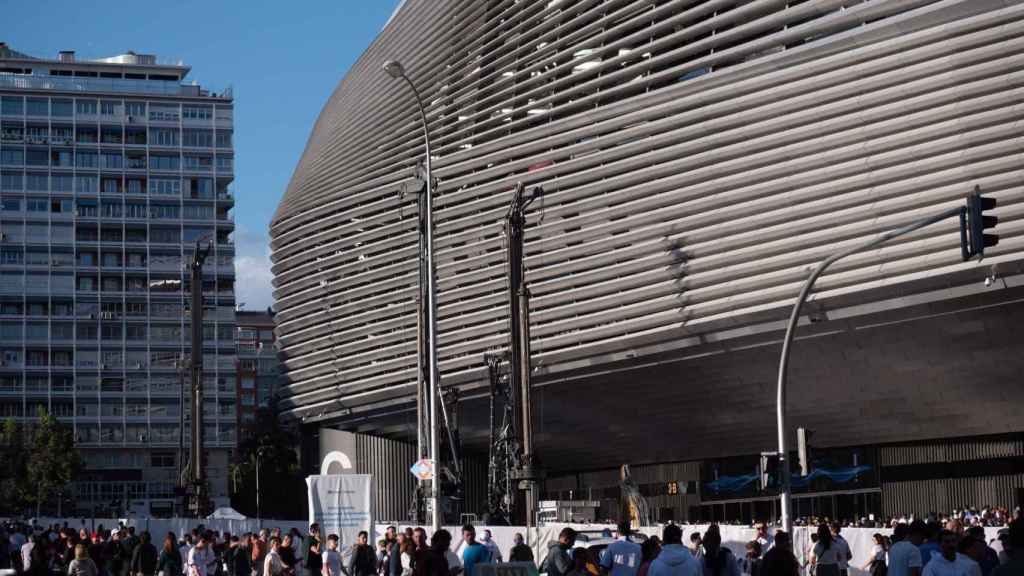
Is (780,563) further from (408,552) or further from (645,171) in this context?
(645,171)

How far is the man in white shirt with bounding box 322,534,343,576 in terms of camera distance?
21266 millimetres

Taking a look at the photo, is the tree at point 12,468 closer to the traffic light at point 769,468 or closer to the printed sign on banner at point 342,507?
the printed sign on banner at point 342,507

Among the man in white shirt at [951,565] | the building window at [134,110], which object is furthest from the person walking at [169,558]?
the building window at [134,110]

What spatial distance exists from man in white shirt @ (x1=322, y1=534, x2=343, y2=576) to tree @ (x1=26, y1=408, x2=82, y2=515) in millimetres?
69664

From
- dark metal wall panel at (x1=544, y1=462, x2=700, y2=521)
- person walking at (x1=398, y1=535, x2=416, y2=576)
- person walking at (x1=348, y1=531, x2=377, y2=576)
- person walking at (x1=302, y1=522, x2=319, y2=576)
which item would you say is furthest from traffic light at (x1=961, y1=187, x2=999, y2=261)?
dark metal wall panel at (x1=544, y1=462, x2=700, y2=521)

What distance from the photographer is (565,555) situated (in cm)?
1662

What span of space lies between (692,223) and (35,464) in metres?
52.9

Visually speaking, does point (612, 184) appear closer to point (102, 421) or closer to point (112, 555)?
point (112, 555)

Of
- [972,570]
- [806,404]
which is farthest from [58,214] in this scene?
[972,570]

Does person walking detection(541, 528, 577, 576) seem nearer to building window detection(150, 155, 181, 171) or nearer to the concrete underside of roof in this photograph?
the concrete underside of roof

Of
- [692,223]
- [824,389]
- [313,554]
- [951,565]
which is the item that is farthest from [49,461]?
[951,565]

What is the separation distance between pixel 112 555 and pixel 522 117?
98.5 ft

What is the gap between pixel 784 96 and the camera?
4431 centimetres

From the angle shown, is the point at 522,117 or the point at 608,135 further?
the point at 522,117
